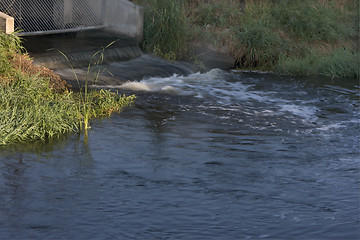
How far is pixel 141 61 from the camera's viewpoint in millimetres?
15094

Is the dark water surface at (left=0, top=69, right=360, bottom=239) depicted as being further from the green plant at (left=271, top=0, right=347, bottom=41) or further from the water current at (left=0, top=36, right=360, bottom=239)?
the green plant at (left=271, top=0, right=347, bottom=41)

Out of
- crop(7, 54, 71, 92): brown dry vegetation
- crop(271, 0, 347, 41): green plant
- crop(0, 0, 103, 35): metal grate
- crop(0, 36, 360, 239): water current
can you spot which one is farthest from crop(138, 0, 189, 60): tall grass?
crop(7, 54, 71, 92): brown dry vegetation

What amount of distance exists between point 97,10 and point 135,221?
10993 mm

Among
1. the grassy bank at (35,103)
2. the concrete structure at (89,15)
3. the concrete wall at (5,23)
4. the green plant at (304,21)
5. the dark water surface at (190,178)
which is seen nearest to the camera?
the dark water surface at (190,178)

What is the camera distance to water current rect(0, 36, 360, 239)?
547cm

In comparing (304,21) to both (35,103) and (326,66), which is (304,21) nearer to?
(326,66)

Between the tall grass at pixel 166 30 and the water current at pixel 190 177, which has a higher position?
the tall grass at pixel 166 30

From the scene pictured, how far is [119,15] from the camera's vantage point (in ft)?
52.0

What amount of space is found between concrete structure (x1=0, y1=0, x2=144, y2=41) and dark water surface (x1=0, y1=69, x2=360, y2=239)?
Result: 5.23 metres

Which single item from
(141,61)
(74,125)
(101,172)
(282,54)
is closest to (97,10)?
(141,61)

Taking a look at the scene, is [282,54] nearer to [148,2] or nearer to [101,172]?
[148,2]

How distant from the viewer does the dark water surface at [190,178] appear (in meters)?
5.47

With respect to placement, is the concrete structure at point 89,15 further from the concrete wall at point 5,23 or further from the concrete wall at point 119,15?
the concrete wall at point 5,23

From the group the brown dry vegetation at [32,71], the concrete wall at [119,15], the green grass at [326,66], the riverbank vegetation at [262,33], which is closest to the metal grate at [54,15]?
the concrete wall at [119,15]
